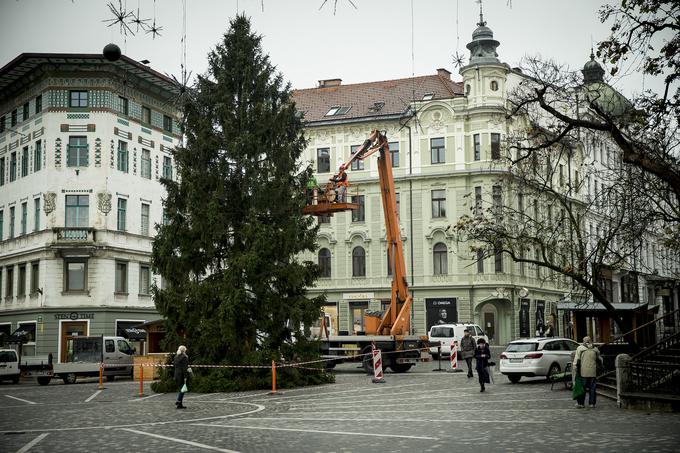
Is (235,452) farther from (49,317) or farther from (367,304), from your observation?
(367,304)

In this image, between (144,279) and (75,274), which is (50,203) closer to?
(75,274)

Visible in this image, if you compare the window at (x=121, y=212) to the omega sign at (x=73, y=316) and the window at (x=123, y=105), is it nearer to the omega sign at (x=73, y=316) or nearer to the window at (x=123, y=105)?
the window at (x=123, y=105)

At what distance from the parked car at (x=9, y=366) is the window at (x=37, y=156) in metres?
13.7

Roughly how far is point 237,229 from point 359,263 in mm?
36090

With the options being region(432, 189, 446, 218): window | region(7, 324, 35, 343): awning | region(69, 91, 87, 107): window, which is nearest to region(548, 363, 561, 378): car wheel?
region(7, 324, 35, 343): awning

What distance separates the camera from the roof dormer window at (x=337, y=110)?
6644cm

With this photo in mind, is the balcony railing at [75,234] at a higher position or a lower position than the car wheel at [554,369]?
higher

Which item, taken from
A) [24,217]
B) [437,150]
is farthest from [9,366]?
[437,150]

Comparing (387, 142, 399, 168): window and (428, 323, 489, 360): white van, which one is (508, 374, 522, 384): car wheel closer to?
(428, 323, 489, 360): white van

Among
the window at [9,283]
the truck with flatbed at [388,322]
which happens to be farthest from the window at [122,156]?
the truck with flatbed at [388,322]

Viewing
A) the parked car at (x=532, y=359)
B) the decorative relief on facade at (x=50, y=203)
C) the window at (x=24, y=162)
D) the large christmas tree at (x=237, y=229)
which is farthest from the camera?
the window at (x=24, y=162)

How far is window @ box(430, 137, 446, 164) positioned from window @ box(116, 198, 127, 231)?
81.0 ft

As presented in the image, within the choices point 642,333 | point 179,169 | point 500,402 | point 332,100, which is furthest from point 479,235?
point 332,100

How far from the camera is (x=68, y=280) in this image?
46.3m
